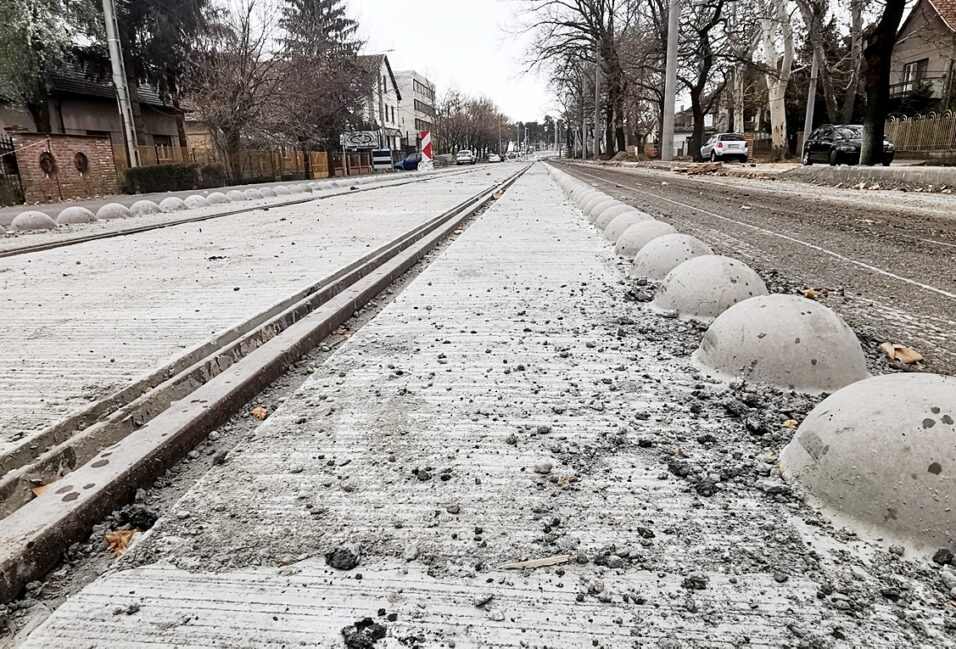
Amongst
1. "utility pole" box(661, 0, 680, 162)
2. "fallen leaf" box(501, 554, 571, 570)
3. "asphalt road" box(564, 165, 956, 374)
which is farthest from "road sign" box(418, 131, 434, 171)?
"fallen leaf" box(501, 554, 571, 570)

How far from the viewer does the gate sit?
57.7ft

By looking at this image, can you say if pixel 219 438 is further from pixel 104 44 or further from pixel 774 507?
pixel 104 44

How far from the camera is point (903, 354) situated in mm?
3361

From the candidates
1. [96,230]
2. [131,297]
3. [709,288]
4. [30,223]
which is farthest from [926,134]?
[30,223]

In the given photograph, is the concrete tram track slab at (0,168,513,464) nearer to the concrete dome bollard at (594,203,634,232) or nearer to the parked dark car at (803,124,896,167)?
the concrete dome bollard at (594,203,634,232)

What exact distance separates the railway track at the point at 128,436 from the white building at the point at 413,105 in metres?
91.5

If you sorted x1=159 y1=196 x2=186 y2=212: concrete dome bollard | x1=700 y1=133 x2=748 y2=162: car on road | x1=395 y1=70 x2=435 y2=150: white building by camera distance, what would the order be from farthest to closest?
x1=395 y1=70 x2=435 y2=150: white building < x1=700 y1=133 x2=748 y2=162: car on road < x1=159 y1=196 x2=186 y2=212: concrete dome bollard

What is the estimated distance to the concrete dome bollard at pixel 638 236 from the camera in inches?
245

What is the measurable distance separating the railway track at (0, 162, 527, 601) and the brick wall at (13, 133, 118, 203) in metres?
20.3

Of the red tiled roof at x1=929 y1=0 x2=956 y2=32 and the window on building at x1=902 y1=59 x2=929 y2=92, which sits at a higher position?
the red tiled roof at x1=929 y1=0 x2=956 y2=32

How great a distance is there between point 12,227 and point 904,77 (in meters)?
55.1

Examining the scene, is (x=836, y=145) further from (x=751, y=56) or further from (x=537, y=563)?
(x=537, y=563)

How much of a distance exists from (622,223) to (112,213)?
10770 mm

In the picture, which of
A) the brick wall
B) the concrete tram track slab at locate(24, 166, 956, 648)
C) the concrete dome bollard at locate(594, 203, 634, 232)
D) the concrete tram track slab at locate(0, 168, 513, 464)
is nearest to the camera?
the concrete tram track slab at locate(24, 166, 956, 648)
